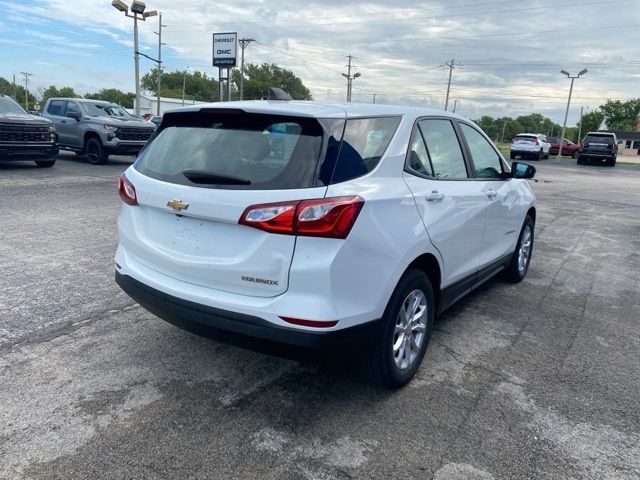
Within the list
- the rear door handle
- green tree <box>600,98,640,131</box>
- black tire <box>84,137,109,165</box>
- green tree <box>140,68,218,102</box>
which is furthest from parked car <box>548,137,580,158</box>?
green tree <box>140,68,218,102</box>

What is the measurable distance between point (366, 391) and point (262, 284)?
109 cm

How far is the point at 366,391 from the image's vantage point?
130 inches

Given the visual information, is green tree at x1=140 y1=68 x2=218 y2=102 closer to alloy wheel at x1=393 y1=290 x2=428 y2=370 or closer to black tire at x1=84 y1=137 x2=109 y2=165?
black tire at x1=84 y1=137 x2=109 y2=165

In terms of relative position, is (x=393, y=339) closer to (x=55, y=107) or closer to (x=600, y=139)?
(x=55, y=107)

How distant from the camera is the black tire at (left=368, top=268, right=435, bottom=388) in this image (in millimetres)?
3017

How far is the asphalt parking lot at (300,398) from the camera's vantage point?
2.62 m

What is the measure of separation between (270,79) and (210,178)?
10650cm

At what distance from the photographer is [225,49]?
3653 centimetres

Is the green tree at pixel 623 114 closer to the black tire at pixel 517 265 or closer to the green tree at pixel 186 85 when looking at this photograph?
the green tree at pixel 186 85

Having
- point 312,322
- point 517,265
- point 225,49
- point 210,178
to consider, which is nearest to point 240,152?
Result: point 210,178

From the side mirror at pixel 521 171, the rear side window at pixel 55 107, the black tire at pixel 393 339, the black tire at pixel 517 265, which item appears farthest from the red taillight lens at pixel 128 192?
the rear side window at pixel 55 107

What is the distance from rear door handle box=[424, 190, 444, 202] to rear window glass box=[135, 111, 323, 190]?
940 millimetres

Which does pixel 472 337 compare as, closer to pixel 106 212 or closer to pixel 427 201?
pixel 427 201

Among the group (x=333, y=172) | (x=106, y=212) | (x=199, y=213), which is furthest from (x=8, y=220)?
(x=333, y=172)
